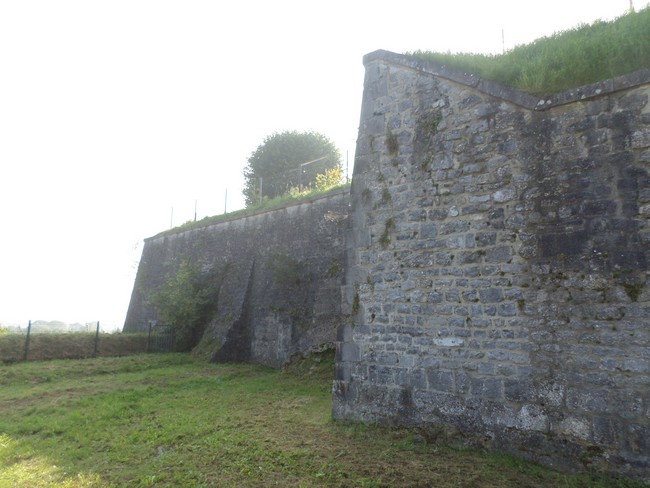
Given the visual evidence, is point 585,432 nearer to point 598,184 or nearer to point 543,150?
point 598,184

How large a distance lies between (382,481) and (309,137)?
2195 centimetres

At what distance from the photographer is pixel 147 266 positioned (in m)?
23.1

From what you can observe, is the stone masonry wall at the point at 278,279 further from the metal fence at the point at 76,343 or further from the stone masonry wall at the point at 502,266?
the stone masonry wall at the point at 502,266

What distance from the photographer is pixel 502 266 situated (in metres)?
5.77

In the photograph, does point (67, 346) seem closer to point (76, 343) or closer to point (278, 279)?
point (76, 343)

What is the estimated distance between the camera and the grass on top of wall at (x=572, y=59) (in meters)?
5.49

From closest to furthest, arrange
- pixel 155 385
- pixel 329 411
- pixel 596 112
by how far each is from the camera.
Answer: pixel 596 112
pixel 329 411
pixel 155 385

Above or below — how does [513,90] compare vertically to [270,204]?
below

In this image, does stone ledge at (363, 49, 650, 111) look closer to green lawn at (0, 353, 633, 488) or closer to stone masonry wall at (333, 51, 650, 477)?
stone masonry wall at (333, 51, 650, 477)

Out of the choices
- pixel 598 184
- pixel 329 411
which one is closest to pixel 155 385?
pixel 329 411

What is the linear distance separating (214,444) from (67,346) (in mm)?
11060

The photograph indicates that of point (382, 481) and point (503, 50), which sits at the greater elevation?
point (503, 50)

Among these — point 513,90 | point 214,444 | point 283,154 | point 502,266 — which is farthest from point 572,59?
point 283,154

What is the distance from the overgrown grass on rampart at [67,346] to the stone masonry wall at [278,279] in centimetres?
304
